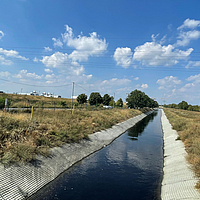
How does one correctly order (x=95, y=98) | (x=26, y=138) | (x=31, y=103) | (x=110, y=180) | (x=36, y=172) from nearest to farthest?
1. (x=36, y=172)
2. (x=110, y=180)
3. (x=26, y=138)
4. (x=31, y=103)
5. (x=95, y=98)

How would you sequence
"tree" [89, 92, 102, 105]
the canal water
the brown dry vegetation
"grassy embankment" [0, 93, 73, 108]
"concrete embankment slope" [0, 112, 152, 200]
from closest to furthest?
"concrete embankment slope" [0, 112, 152, 200]
the canal water
the brown dry vegetation
"grassy embankment" [0, 93, 73, 108]
"tree" [89, 92, 102, 105]

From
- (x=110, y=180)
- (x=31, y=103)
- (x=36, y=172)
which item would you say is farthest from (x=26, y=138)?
(x=31, y=103)

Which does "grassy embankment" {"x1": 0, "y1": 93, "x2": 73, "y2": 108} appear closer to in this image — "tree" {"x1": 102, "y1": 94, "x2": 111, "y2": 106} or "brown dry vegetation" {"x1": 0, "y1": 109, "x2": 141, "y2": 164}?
"brown dry vegetation" {"x1": 0, "y1": 109, "x2": 141, "y2": 164}

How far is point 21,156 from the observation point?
8.78 metres

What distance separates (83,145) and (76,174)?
4.85m

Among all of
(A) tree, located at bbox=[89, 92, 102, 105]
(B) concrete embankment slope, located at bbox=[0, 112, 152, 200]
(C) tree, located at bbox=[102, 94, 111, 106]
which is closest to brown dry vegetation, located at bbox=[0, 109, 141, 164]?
(B) concrete embankment slope, located at bbox=[0, 112, 152, 200]

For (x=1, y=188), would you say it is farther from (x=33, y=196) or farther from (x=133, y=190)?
(x=133, y=190)

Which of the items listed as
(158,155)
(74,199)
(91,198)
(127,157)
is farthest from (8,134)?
(158,155)

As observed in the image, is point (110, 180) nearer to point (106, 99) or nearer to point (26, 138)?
point (26, 138)

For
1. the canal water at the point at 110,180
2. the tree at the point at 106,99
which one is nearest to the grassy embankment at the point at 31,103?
the canal water at the point at 110,180

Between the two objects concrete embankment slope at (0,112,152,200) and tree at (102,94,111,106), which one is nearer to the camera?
concrete embankment slope at (0,112,152,200)

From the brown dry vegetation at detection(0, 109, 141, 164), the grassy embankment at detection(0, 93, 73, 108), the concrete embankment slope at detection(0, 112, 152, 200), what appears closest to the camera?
the concrete embankment slope at detection(0, 112, 152, 200)

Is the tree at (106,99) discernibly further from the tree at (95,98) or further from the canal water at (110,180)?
the canal water at (110,180)

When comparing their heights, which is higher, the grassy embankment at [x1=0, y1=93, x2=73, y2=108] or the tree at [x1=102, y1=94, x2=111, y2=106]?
the tree at [x1=102, y1=94, x2=111, y2=106]
